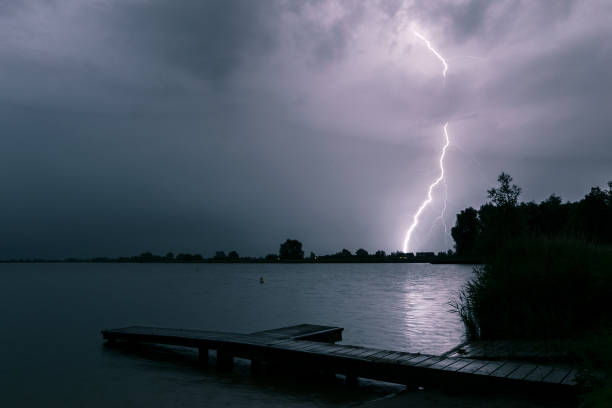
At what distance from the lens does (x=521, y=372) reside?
8297 millimetres

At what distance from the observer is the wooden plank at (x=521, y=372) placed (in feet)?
26.3

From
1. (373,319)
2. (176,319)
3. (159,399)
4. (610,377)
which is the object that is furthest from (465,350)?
(176,319)

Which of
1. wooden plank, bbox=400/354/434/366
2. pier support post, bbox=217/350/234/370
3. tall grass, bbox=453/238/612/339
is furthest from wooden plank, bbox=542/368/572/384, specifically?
pier support post, bbox=217/350/234/370

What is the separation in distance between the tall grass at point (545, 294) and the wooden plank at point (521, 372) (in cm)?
500

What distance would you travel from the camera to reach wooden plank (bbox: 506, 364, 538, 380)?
8010 millimetres

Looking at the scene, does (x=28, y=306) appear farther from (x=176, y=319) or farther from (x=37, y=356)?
(x=37, y=356)

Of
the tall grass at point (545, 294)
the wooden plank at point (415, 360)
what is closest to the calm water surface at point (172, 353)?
the wooden plank at point (415, 360)

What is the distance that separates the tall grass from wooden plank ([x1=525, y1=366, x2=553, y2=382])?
16.4ft

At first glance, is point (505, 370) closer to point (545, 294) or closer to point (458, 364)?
point (458, 364)

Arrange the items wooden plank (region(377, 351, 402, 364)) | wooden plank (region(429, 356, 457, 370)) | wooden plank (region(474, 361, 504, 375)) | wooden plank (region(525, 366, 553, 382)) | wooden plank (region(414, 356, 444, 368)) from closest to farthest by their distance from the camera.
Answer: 1. wooden plank (region(525, 366, 553, 382))
2. wooden plank (region(474, 361, 504, 375))
3. wooden plank (region(429, 356, 457, 370))
4. wooden plank (region(414, 356, 444, 368))
5. wooden plank (region(377, 351, 402, 364))

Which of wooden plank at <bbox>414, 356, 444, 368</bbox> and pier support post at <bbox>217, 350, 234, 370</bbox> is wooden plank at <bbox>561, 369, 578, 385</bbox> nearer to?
wooden plank at <bbox>414, 356, 444, 368</bbox>

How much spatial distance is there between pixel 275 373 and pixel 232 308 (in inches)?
971

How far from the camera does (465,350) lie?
1189 cm

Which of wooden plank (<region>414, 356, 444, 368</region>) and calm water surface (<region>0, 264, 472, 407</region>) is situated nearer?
wooden plank (<region>414, 356, 444, 368</region>)
